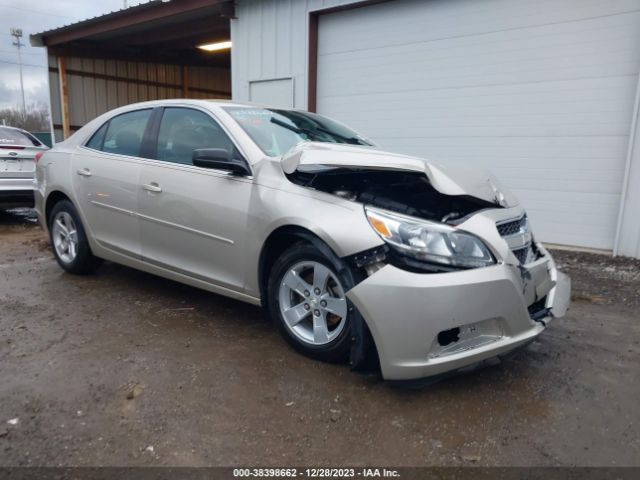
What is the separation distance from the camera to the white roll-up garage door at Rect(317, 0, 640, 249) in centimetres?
606

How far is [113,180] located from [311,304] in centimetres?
219

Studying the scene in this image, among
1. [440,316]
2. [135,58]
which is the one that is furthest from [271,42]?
[135,58]

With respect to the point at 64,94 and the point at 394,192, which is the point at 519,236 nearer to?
the point at 394,192

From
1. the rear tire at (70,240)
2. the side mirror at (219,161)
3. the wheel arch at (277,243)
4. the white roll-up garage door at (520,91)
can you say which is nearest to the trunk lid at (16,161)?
the rear tire at (70,240)

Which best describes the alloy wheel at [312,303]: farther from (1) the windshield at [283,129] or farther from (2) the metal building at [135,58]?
(2) the metal building at [135,58]

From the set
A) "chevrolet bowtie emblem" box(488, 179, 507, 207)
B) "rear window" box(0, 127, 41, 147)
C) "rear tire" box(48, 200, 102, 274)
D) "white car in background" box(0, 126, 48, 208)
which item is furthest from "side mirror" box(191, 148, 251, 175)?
"rear window" box(0, 127, 41, 147)

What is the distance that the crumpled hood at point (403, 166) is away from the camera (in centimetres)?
270

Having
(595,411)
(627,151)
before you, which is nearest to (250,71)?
(627,151)

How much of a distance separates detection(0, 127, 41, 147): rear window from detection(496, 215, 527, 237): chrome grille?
25.1ft

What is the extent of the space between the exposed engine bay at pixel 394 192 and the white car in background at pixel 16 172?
614 centimetres

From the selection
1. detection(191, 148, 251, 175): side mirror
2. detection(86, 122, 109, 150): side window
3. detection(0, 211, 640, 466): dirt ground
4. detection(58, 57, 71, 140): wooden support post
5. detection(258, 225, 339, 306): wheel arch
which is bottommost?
detection(0, 211, 640, 466): dirt ground

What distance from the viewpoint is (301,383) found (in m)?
2.86

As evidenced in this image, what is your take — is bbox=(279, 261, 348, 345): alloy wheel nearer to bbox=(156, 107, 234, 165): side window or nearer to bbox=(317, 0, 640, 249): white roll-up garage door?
bbox=(156, 107, 234, 165): side window

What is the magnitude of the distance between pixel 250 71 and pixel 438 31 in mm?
3796
